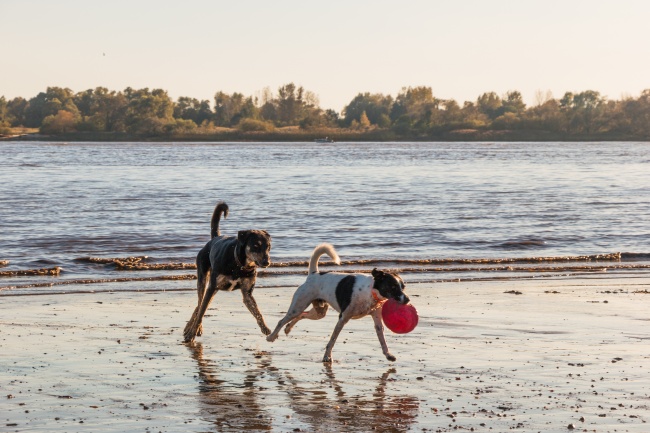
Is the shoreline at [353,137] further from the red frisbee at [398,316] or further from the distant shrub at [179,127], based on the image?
the red frisbee at [398,316]

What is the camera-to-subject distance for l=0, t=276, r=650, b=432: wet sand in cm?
818

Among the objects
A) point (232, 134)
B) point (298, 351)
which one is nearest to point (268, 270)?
point (298, 351)

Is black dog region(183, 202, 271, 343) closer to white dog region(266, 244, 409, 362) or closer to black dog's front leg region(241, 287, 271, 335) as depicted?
black dog's front leg region(241, 287, 271, 335)

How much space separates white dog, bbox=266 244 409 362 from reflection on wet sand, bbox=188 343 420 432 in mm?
660

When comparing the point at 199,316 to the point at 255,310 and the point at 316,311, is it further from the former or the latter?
the point at 316,311

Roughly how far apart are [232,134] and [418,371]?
173 metres

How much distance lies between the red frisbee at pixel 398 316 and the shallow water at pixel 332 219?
7.32m

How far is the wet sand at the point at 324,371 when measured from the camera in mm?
8180

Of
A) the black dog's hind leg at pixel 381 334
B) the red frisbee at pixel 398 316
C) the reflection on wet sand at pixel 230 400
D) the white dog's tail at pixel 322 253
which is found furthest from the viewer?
the white dog's tail at pixel 322 253

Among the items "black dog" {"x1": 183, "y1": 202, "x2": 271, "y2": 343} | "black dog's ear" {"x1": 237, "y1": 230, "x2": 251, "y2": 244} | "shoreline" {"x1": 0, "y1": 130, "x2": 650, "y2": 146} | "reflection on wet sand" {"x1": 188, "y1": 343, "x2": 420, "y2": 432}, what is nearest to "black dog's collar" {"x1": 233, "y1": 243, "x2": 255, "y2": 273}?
"black dog" {"x1": 183, "y1": 202, "x2": 271, "y2": 343}

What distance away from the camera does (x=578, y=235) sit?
2817 cm

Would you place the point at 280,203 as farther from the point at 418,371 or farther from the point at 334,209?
the point at 418,371

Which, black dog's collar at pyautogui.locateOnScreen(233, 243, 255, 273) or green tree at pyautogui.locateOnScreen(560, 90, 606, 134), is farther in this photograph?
green tree at pyautogui.locateOnScreen(560, 90, 606, 134)

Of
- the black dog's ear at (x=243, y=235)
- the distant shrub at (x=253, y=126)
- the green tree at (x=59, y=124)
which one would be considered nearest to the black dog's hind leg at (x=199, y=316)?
the black dog's ear at (x=243, y=235)
